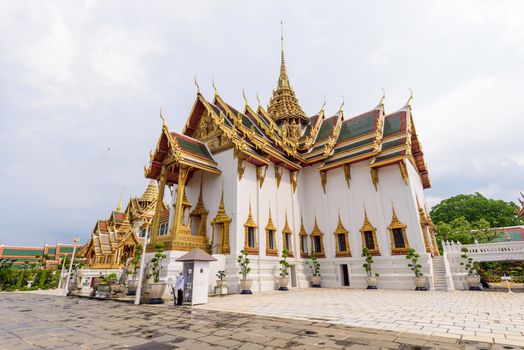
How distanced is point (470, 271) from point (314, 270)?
306 inches

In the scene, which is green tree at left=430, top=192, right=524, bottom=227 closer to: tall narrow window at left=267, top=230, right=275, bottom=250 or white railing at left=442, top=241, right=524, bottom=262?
white railing at left=442, top=241, right=524, bottom=262

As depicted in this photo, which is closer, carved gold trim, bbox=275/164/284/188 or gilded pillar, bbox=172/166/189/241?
gilded pillar, bbox=172/166/189/241

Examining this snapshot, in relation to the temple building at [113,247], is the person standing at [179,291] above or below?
below

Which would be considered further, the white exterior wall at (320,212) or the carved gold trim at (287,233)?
the carved gold trim at (287,233)

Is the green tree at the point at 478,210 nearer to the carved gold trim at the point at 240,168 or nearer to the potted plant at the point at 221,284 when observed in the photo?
the carved gold trim at the point at 240,168

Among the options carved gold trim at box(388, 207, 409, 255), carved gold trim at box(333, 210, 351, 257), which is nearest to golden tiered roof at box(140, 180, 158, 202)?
carved gold trim at box(333, 210, 351, 257)

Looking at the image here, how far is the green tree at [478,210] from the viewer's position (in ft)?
101

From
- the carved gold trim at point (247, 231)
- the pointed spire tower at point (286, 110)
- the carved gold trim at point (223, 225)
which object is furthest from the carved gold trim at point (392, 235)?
the pointed spire tower at point (286, 110)

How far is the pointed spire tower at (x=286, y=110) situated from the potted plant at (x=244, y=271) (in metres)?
11.5

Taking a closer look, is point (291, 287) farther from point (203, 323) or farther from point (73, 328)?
point (73, 328)

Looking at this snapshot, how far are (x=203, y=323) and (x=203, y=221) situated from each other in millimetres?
9416

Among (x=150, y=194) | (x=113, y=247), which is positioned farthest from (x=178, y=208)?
(x=150, y=194)

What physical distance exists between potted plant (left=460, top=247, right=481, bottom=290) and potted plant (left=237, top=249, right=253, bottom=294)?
34.8ft

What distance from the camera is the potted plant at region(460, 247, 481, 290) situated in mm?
12680
